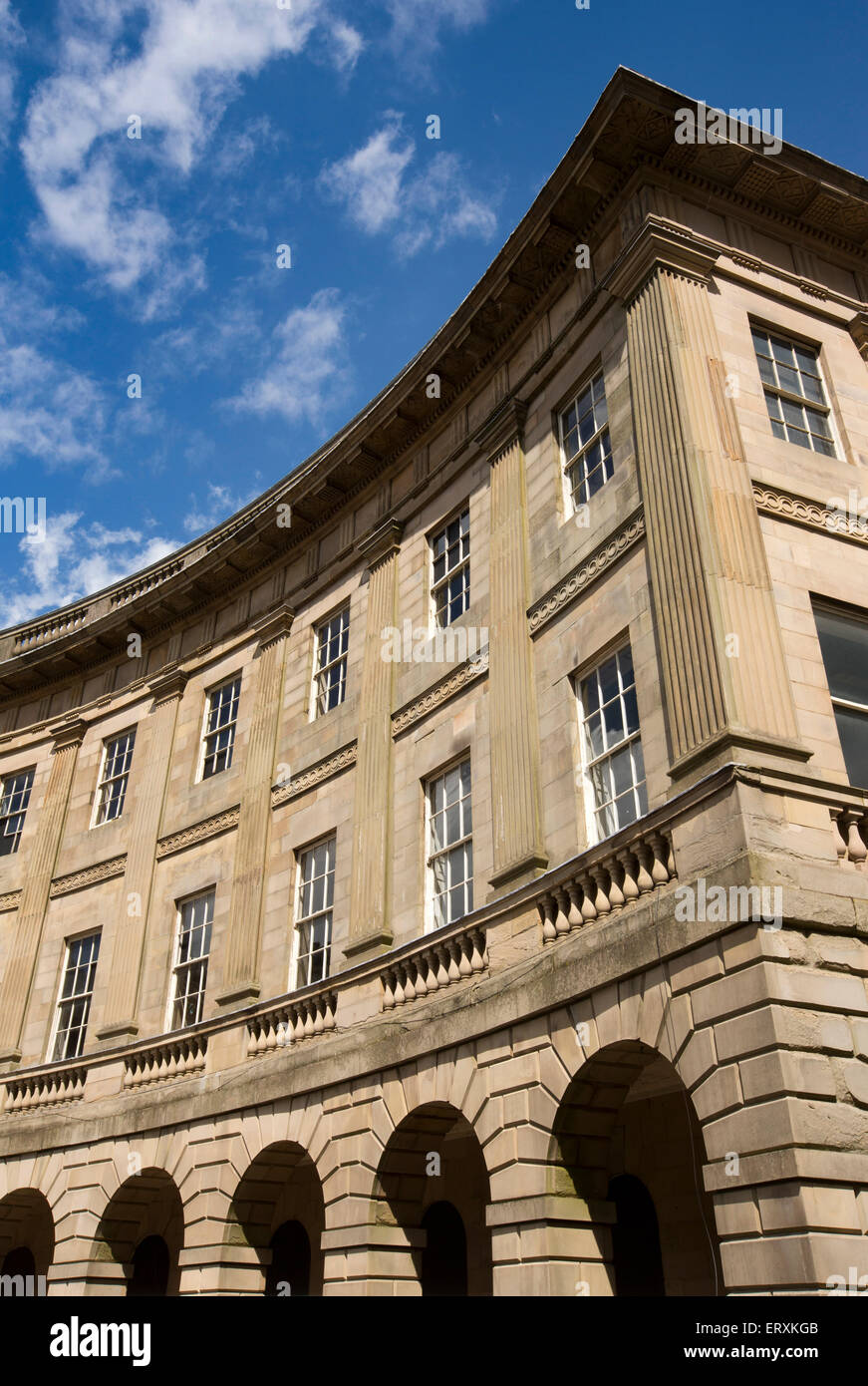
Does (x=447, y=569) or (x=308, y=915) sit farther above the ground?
(x=447, y=569)

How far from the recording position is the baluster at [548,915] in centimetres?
1156

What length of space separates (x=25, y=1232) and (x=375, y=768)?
39.6 ft

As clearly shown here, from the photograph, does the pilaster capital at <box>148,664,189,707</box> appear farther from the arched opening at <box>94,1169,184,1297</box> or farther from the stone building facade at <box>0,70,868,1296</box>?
the arched opening at <box>94,1169,184,1297</box>

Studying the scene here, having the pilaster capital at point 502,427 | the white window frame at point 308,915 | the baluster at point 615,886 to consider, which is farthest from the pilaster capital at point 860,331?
the white window frame at point 308,915

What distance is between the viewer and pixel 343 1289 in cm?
1266

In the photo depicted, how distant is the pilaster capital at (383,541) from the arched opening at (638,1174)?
31.0 feet

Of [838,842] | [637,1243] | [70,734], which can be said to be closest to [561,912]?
Result: [838,842]

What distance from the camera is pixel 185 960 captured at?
18766 millimetres

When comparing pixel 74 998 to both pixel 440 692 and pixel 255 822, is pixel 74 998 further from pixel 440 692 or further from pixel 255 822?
pixel 440 692

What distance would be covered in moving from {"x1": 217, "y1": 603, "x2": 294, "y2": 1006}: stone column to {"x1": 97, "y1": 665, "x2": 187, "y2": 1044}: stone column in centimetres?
243

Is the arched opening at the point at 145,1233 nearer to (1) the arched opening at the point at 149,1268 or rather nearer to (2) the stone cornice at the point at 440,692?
(1) the arched opening at the point at 149,1268

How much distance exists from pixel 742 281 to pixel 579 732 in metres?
6.33

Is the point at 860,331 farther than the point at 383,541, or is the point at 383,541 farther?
the point at 383,541

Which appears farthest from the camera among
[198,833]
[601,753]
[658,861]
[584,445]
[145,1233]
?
[198,833]
